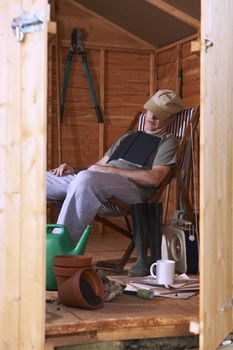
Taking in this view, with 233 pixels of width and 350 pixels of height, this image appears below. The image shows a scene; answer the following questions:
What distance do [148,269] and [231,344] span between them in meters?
1.01

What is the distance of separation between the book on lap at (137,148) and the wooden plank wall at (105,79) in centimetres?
136

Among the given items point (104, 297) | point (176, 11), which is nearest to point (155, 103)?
point (176, 11)

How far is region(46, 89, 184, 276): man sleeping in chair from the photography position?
3.64 meters

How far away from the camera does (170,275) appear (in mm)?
3428

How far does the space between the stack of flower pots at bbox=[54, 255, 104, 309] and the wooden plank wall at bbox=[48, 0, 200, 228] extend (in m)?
2.86

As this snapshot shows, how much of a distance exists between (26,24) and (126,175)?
6.02 ft

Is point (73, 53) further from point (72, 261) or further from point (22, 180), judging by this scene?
point (22, 180)

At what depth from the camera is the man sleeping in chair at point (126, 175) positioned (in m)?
3.64

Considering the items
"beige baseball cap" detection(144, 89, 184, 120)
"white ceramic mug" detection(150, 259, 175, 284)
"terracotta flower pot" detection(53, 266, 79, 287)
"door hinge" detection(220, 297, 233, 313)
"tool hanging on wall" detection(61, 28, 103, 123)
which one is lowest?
"door hinge" detection(220, 297, 233, 313)

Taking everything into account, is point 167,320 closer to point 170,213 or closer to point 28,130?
point 28,130

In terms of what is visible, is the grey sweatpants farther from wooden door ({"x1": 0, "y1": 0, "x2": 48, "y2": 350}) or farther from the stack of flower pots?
wooden door ({"x1": 0, "y1": 0, "x2": 48, "y2": 350})

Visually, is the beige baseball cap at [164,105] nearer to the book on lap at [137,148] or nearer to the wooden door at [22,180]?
the book on lap at [137,148]

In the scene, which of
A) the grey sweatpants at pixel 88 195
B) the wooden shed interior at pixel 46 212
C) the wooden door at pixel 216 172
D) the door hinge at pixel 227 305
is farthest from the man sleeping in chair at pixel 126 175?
the wooden door at pixel 216 172

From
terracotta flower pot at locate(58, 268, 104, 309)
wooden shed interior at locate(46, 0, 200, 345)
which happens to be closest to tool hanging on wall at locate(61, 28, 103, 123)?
wooden shed interior at locate(46, 0, 200, 345)
